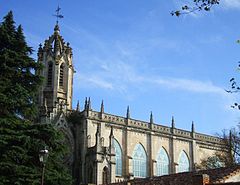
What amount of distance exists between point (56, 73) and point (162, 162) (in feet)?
60.4

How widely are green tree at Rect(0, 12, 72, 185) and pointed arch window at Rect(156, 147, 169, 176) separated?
97.6 feet

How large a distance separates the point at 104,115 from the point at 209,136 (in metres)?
20.0

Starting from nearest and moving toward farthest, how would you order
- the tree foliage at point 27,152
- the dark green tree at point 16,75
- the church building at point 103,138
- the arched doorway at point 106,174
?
the tree foliage at point 27,152 → the dark green tree at point 16,75 → the arched doorway at point 106,174 → the church building at point 103,138

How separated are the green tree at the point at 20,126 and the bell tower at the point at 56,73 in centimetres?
2078

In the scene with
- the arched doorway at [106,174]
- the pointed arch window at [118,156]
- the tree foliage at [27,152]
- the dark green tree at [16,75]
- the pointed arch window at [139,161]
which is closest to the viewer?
the tree foliage at [27,152]

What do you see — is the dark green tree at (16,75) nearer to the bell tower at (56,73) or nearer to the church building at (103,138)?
the church building at (103,138)

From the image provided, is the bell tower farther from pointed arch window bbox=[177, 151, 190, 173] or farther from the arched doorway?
pointed arch window bbox=[177, 151, 190, 173]

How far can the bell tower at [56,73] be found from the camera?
5162 centimetres

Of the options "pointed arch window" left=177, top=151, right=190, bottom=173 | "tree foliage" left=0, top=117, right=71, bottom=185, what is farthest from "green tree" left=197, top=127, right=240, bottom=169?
"tree foliage" left=0, top=117, right=71, bottom=185

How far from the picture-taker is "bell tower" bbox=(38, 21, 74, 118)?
5162 cm

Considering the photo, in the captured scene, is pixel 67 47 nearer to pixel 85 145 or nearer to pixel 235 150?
pixel 85 145

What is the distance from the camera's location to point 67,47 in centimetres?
5519

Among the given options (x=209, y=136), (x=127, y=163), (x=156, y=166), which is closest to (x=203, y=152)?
(x=209, y=136)

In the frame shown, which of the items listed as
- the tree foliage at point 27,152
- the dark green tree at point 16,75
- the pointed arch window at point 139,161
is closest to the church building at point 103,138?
→ the pointed arch window at point 139,161
